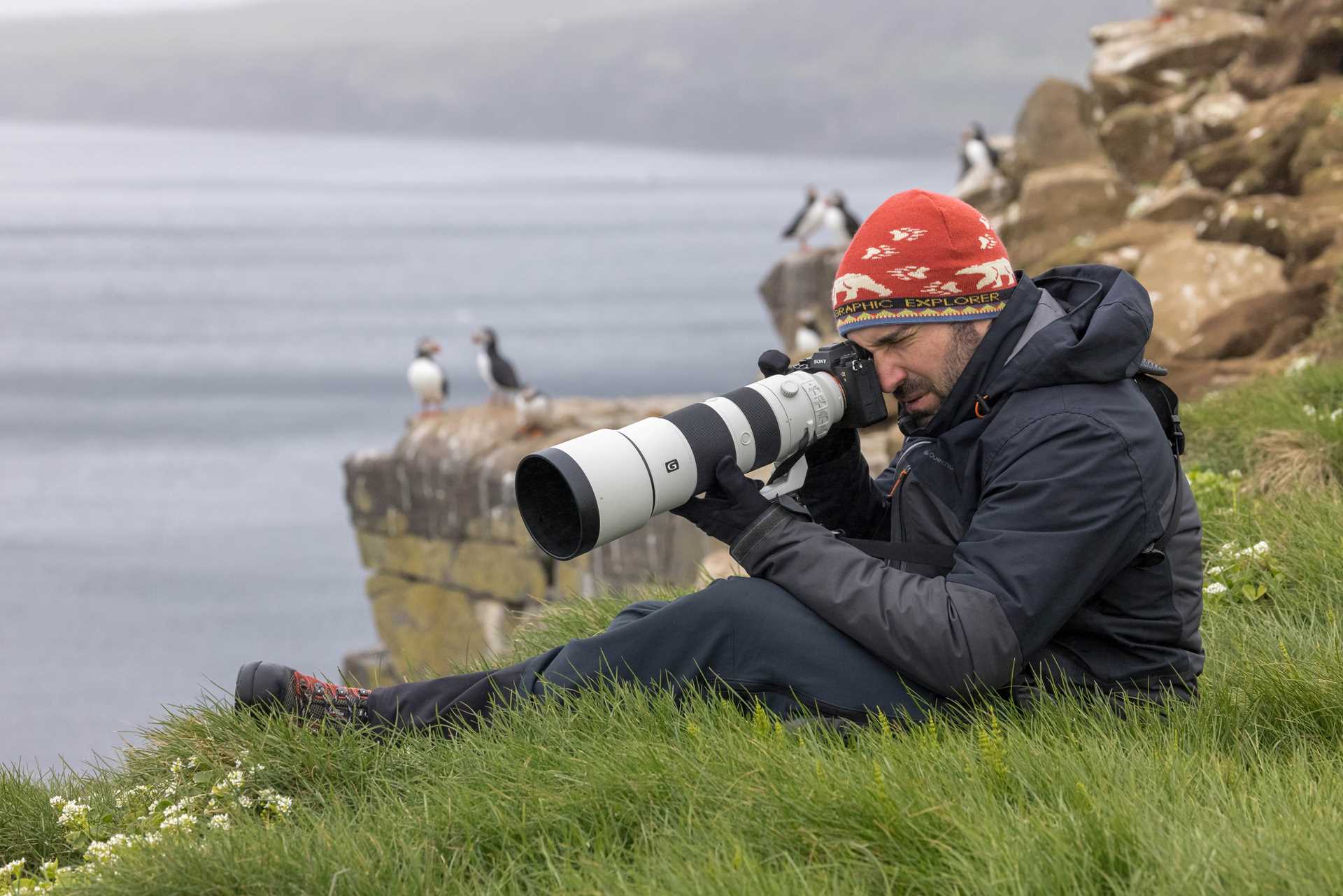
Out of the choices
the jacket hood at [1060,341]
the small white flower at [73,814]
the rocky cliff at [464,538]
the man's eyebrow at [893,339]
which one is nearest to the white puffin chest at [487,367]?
the rocky cliff at [464,538]

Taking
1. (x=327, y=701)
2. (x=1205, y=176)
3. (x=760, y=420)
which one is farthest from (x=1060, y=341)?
(x=1205, y=176)

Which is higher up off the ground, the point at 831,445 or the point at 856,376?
the point at 856,376

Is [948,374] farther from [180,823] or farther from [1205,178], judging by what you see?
[1205,178]

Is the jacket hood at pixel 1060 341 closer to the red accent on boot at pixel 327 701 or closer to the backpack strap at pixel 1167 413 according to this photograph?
the backpack strap at pixel 1167 413

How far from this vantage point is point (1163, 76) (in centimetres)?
1425

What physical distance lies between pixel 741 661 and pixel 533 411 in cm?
1536

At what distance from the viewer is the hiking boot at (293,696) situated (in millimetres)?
3167

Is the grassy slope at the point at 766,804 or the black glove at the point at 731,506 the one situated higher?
the black glove at the point at 731,506

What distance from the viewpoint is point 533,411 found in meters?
18.1

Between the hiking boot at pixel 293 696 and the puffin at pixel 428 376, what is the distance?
1862 centimetres

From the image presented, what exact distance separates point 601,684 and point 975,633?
0.80 meters

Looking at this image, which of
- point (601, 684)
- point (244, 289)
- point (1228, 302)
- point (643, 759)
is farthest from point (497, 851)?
point (244, 289)

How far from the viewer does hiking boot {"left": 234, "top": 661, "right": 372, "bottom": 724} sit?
317 cm

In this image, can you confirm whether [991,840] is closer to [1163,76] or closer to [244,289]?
[1163,76]
